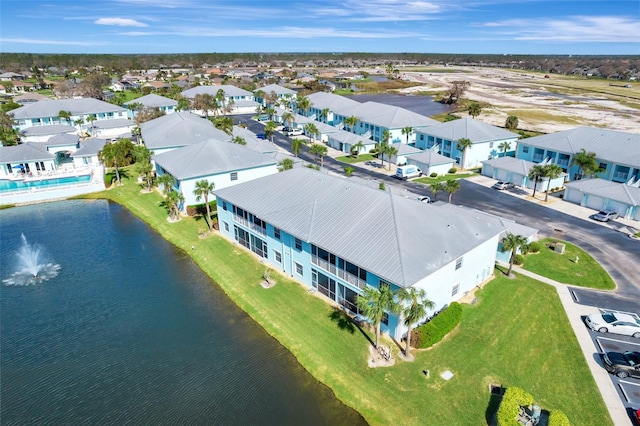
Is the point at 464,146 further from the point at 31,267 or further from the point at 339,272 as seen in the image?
the point at 31,267

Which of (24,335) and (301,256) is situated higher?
(301,256)

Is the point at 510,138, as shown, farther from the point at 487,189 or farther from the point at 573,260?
the point at 573,260

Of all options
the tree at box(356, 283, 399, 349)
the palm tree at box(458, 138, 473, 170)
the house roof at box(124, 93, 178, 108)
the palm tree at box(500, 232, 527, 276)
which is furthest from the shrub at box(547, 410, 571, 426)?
the house roof at box(124, 93, 178, 108)

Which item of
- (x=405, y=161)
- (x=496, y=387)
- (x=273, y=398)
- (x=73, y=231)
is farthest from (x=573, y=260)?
(x=73, y=231)

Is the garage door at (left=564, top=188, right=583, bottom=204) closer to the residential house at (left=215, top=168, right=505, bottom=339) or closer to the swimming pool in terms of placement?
the residential house at (left=215, top=168, right=505, bottom=339)

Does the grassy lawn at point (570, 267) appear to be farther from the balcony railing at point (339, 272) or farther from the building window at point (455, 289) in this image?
the balcony railing at point (339, 272)

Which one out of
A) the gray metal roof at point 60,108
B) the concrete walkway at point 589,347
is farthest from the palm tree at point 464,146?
the gray metal roof at point 60,108
